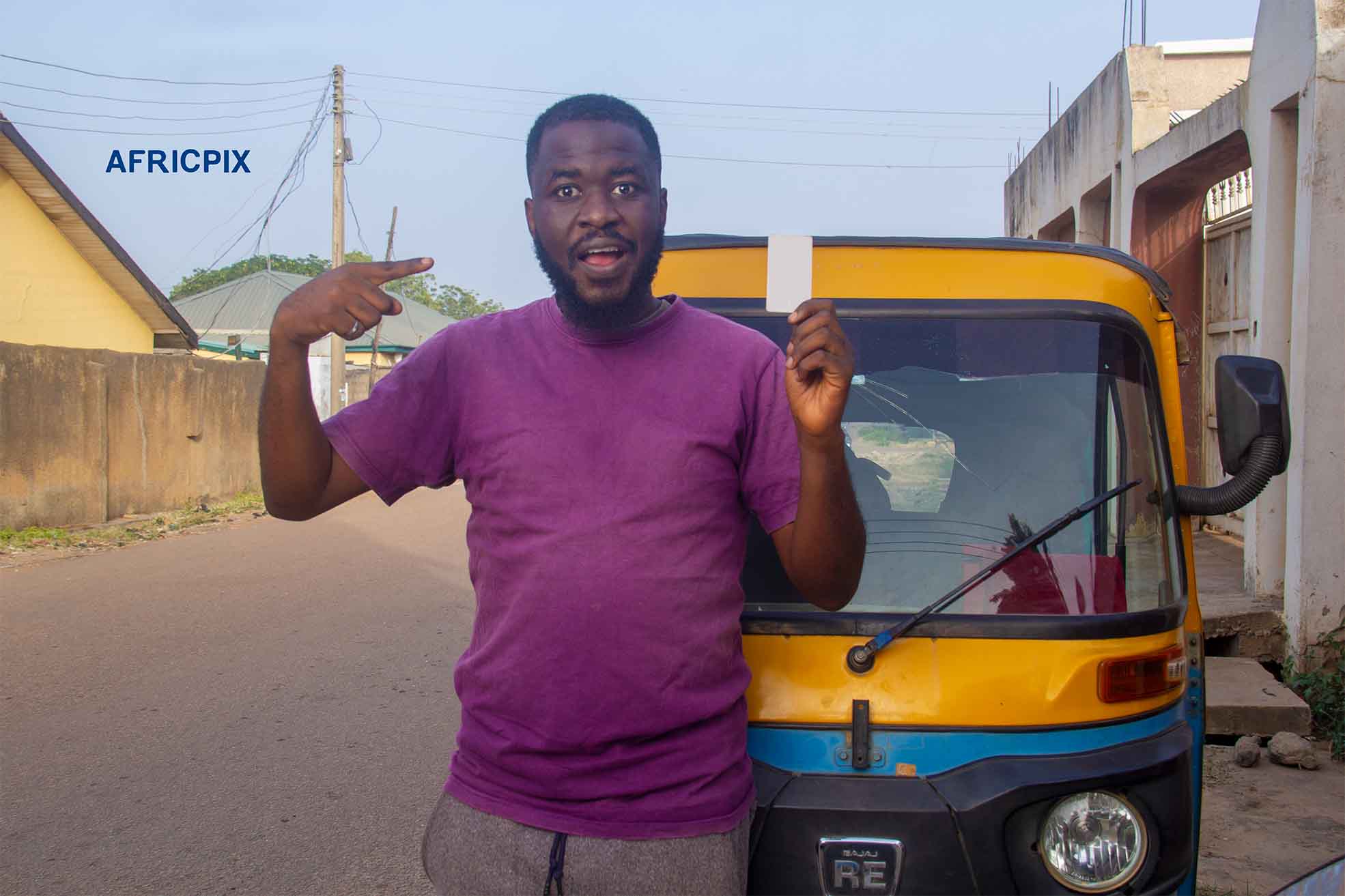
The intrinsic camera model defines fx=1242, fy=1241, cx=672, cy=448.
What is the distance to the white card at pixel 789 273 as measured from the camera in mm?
2018

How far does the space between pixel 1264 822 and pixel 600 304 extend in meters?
3.98

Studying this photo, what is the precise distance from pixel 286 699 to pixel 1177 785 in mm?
4760

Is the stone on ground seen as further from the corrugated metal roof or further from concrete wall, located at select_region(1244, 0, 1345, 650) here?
the corrugated metal roof

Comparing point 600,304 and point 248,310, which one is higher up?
point 248,310

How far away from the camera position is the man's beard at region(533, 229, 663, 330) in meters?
1.98

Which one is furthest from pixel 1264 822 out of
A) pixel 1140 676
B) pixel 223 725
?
pixel 223 725

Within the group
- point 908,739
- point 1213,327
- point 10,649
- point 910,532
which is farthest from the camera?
point 1213,327

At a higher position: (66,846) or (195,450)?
(195,450)

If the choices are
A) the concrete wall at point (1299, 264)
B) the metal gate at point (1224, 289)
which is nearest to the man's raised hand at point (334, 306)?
the concrete wall at point (1299, 264)

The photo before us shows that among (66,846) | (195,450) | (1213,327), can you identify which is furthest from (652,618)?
(195,450)

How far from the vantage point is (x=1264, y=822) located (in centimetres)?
472

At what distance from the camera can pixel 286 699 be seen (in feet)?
20.1

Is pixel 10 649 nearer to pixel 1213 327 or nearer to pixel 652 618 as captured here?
pixel 652 618

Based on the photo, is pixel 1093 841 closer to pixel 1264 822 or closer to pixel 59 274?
pixel 1264 822
